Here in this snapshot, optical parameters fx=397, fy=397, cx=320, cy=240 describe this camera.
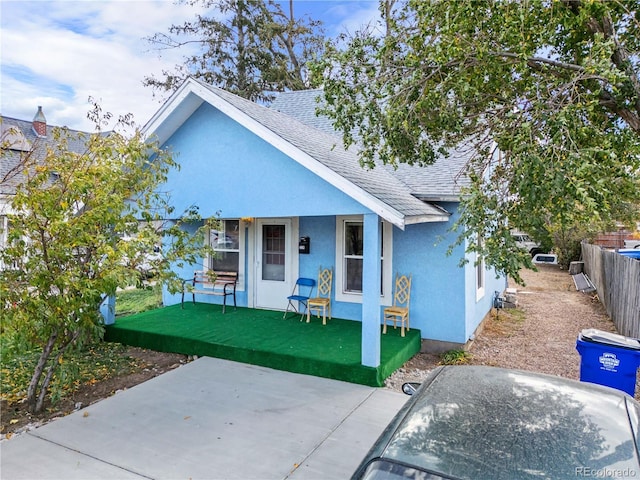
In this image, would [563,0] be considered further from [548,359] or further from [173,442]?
[173,442]

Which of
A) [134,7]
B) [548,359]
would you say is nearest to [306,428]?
[548,359]

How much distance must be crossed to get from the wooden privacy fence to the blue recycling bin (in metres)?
3.36

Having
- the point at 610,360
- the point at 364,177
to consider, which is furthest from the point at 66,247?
the point at 610,360

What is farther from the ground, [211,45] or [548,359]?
[211,45]

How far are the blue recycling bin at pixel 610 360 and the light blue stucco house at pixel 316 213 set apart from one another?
6.02 feet

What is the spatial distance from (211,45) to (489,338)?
21.7 m

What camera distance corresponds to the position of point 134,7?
28.9ft

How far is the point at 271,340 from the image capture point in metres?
7.43

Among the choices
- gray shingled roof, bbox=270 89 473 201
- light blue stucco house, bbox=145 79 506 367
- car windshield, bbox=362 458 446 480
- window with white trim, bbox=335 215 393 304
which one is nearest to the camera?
car windshield, bbox=362 458 446 480

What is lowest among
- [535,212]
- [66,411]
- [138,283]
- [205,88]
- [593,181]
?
[66,411]

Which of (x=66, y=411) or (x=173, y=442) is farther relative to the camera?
(x=66, y=411)

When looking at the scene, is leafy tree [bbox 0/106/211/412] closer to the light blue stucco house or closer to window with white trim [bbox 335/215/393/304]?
→ the light blue stucco house

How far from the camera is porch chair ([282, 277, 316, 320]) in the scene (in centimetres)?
899

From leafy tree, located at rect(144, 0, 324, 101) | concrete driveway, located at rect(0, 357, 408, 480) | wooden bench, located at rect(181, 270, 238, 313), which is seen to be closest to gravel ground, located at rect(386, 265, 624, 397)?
concrete driveway, located at rect(0, 357, 408, 480)
